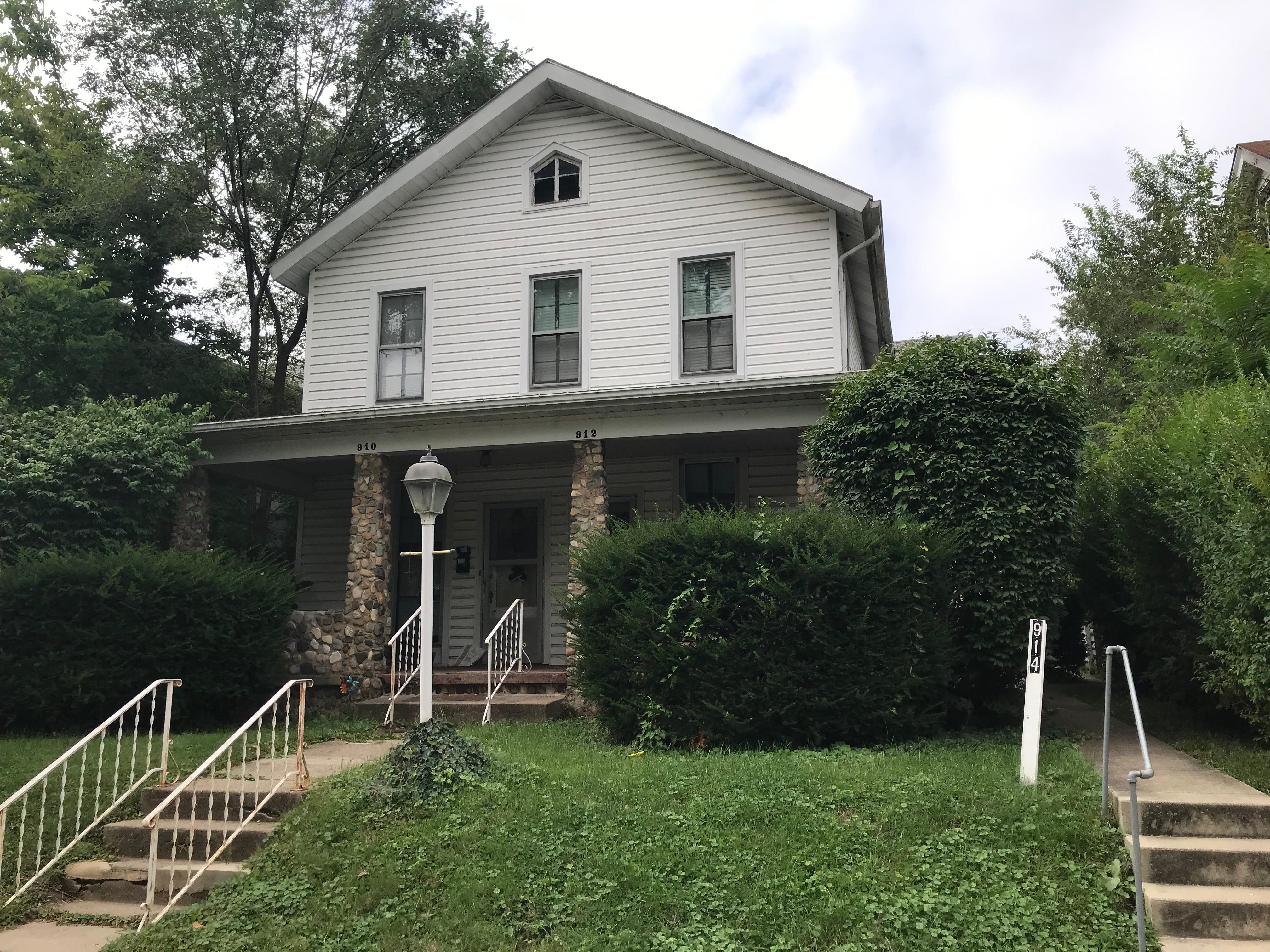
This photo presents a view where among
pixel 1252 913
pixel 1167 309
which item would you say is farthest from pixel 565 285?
pixel 1252 913

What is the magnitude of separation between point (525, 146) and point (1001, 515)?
9.95m

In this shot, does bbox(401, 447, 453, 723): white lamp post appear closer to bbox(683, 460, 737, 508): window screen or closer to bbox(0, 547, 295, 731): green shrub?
bbox(0, 547, 295, 731): green shrub

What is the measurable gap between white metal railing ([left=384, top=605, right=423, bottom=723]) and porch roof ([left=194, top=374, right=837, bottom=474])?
2.45 m

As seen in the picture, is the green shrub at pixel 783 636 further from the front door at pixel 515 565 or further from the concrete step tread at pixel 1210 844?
the front door at pixel 515 565

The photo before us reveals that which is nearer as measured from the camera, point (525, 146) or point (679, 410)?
point (679, 410)

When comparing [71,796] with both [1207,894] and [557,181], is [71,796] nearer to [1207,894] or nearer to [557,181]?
[1207,894]

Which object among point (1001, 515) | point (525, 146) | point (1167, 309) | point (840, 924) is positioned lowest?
point (840, 924)

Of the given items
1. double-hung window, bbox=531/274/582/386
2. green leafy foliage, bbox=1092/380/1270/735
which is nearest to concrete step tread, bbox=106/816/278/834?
green leafy foliage, bbox=1092/380/1270/735

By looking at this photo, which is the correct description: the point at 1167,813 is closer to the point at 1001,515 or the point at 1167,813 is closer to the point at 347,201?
the point at 1001,515

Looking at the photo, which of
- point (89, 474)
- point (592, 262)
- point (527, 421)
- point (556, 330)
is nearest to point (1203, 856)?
point (527, 421)

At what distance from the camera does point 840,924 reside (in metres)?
5.63

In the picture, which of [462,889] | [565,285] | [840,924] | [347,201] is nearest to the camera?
[840,924]

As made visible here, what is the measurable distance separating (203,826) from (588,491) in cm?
665

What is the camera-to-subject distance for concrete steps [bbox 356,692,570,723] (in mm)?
11812
